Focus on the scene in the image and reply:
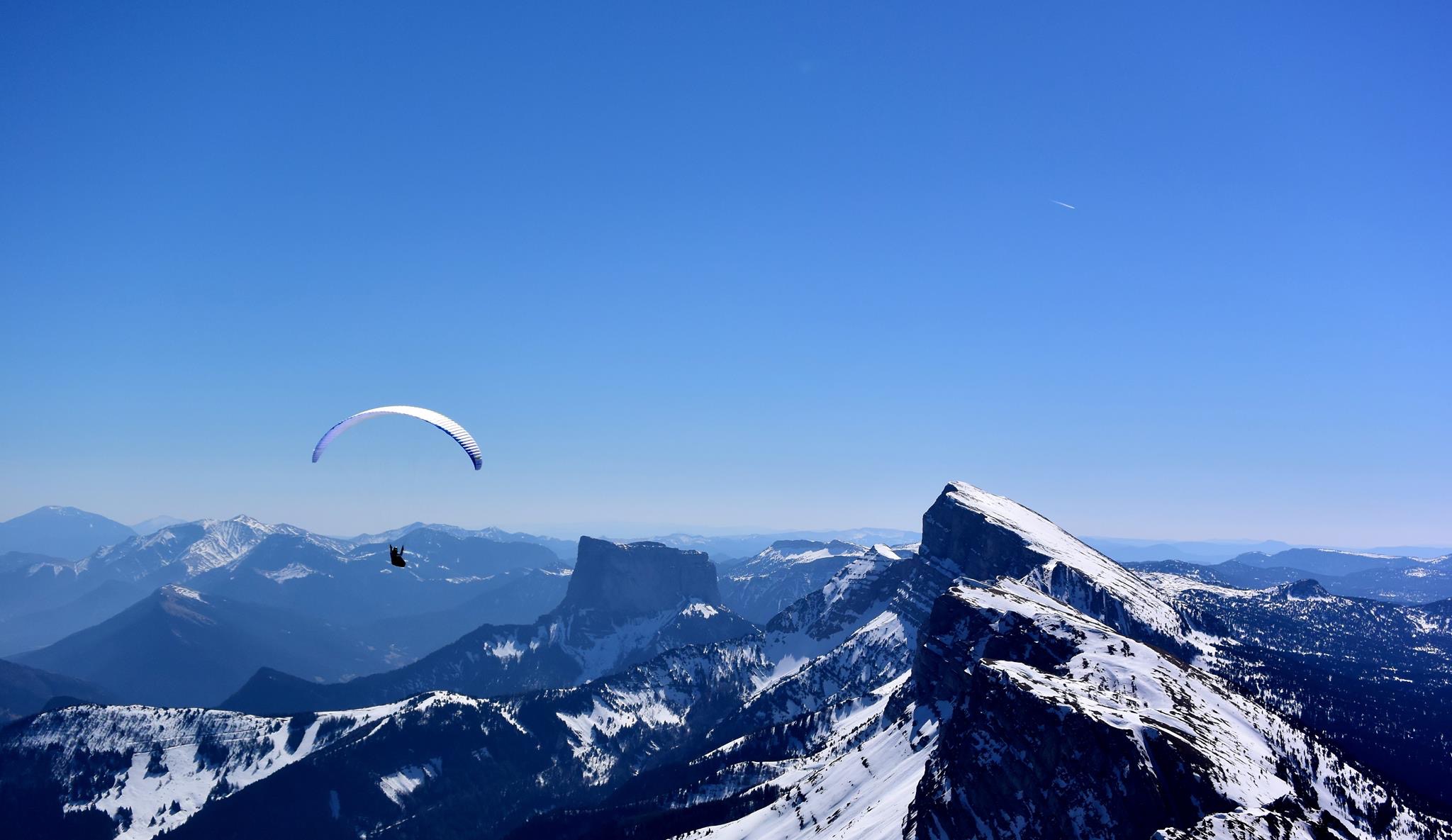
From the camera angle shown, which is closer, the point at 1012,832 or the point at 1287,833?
the point at 1287,833

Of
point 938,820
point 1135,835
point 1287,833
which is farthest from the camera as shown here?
point 938,820

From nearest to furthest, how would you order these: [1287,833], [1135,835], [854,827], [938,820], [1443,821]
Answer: [1287,833], [1135,835], [938,820], [1443,821], [854,827]

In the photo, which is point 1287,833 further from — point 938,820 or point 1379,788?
point 1379,788

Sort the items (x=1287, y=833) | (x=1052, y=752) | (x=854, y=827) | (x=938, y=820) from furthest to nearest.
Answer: (x=854, y=827)
(x=938, y=820)
(x=1052, y=752)
(x=1287, y=833)

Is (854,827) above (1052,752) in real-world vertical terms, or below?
below

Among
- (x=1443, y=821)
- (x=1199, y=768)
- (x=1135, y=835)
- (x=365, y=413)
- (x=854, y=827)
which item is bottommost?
(x=854, y=827)

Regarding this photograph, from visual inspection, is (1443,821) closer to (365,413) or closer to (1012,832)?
(1012,832)

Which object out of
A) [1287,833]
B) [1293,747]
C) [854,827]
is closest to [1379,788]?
[1293,747]

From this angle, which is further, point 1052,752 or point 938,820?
point 938,820

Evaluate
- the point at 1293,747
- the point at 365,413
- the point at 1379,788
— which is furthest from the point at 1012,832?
the point at 365,413
